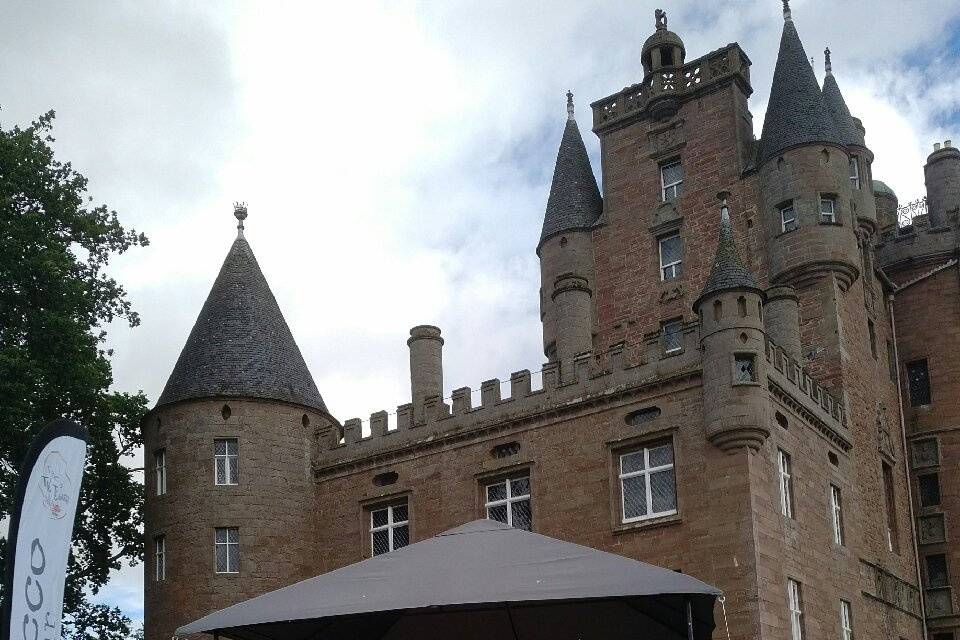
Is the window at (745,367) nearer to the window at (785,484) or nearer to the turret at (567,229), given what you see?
the window at (785,484)

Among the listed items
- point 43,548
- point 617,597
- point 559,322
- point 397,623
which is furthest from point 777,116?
point 43,548

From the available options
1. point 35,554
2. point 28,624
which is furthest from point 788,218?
point 28,624

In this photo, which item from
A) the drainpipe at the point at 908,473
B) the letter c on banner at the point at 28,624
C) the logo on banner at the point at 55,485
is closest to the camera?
the letter c on banner at the point at 28,624

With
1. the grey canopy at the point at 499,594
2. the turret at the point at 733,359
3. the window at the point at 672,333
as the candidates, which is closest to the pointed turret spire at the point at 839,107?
the window at the point at 672,333

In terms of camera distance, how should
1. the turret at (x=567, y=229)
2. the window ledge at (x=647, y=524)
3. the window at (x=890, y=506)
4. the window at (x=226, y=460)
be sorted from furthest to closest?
the turret at (x=567, y=229)
the window at (x=890, y=506)
the window at (x=226, y=460)
the window ledge at (x=647, y=524)

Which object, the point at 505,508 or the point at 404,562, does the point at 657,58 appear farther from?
the point at 404,562

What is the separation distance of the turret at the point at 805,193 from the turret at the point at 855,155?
3.04 ft

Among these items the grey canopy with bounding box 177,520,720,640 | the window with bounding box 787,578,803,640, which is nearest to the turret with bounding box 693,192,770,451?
the window with bounding box 787,578,803,640

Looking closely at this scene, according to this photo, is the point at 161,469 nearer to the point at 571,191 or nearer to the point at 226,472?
the point at 226,472

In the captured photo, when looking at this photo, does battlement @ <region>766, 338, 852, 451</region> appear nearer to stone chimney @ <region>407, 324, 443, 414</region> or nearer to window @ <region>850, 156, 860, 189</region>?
window @ <region>850, 156, 860, 189</region>

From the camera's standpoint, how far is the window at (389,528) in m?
31.0

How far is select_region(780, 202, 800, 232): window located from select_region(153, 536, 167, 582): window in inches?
654

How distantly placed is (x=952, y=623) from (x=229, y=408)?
18.9 metres

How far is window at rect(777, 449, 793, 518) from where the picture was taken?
89.2 feet
